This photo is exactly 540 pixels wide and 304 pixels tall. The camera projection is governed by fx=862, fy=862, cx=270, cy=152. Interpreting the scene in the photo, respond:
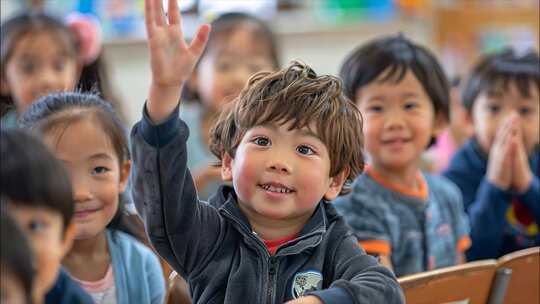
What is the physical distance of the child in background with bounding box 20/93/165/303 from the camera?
152 centimetres

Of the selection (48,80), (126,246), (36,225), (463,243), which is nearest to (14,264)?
(36,225)

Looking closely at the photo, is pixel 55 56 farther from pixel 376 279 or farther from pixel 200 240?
pixel 376 279

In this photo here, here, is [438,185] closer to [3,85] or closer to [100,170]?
[100,170]

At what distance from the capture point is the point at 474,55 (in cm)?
571

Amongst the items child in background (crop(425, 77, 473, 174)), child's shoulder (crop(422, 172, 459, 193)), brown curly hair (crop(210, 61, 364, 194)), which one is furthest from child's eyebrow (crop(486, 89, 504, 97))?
brown curly hair (crop(210, 61, 364, 194))

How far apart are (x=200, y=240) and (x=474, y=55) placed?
464cm

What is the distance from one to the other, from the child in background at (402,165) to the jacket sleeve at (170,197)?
0.65m

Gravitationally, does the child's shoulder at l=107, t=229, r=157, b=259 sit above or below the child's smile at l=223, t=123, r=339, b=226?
below

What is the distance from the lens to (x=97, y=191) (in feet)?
5.02

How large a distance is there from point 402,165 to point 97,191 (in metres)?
0.84

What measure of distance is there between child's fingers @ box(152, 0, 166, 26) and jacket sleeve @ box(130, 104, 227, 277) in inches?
5.9

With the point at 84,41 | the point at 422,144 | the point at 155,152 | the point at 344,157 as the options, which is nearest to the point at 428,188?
the point at 422,144

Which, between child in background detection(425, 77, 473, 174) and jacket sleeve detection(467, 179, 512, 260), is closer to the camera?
jacket sleeve detection(467, 179, 512, 260)

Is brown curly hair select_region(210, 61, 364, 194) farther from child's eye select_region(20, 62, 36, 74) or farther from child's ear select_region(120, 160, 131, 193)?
child's eye select_region(20, 62, 36, 74)
